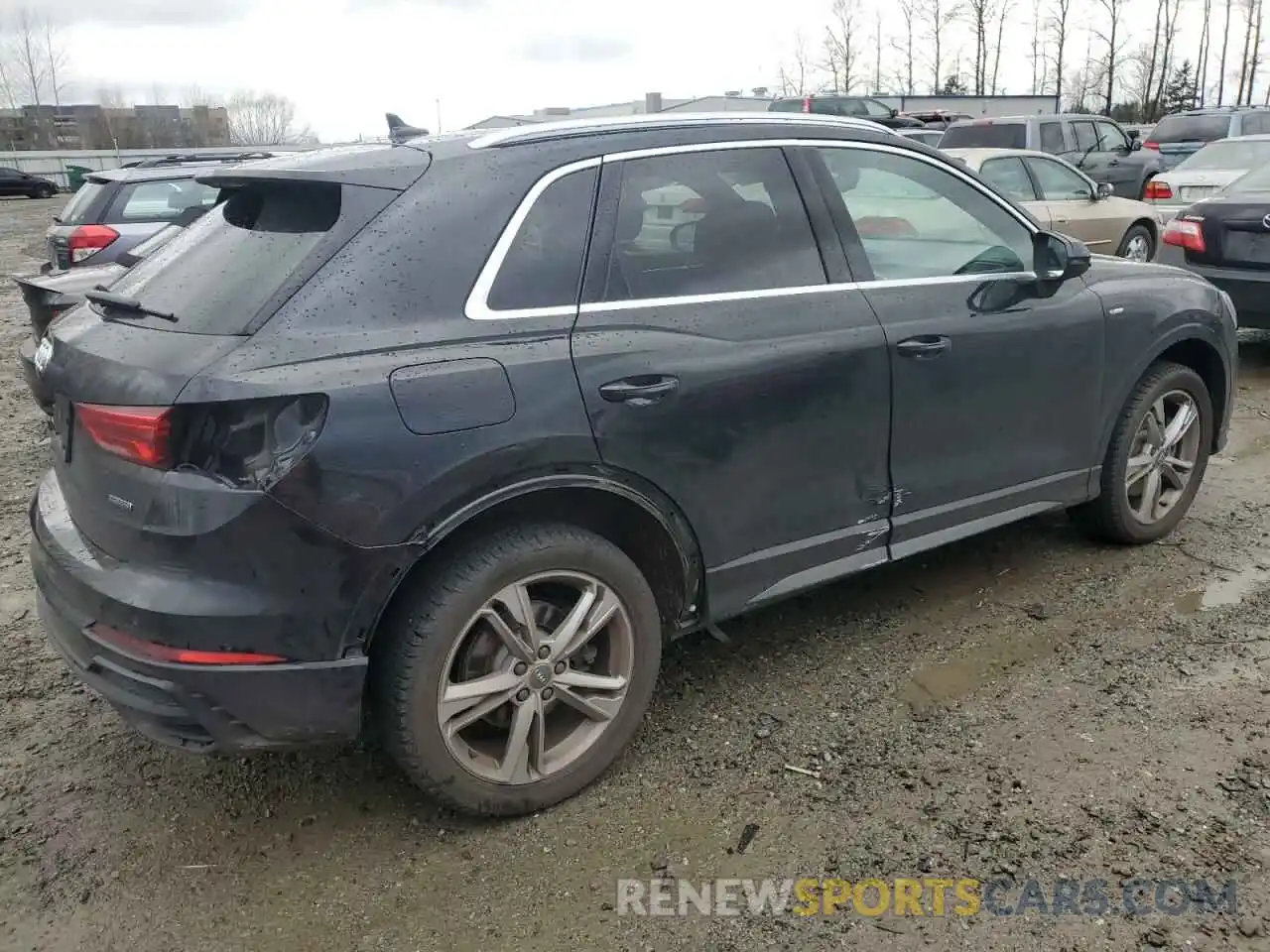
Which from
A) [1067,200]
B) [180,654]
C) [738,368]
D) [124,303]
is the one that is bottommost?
[1067,200]

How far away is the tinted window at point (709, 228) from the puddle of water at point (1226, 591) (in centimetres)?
203

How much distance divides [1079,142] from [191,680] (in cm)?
1514

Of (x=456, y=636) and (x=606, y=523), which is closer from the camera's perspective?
(x=456, y=636)

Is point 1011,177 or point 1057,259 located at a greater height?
point 1057,259

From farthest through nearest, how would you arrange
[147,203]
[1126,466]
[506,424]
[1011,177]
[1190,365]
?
[1011,177] → [147,203] → [1190,365] → [1126,466] → [506,424]

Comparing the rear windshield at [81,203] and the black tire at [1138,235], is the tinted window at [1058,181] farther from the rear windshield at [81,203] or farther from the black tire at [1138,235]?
the rear windshield at [81,203]

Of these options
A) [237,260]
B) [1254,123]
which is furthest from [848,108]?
[237,260]

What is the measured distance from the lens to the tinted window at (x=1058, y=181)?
34.1 feet

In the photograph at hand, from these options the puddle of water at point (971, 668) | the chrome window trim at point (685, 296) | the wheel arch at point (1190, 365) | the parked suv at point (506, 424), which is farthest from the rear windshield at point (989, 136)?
the puddle of water at point (971, 668)

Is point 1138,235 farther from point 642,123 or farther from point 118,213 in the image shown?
point 118,213

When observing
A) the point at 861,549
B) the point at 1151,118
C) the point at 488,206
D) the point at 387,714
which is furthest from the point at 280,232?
the point at 1151,118

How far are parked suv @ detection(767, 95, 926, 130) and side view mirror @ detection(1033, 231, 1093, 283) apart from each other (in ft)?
49.7

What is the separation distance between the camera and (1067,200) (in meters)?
10.5

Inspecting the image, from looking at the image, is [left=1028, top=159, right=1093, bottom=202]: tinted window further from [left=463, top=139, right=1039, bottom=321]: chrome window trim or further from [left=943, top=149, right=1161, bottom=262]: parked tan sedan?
[left=463, top=139, right=1039, bottom=321]: chrome window trim
